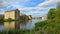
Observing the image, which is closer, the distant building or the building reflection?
the building reflection

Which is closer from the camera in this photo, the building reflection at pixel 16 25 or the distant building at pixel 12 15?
the building reflection at pixel 16 25

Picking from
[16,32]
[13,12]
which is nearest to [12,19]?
[13,12]

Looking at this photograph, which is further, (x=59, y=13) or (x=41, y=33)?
(x=59, y=13)

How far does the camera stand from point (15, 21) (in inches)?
455

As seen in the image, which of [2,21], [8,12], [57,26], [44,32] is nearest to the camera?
[44,32]

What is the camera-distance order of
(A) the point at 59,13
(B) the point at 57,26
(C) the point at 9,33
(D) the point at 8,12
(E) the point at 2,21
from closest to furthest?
(B) the point at 57,26 → (A) the point at 59,13 → (C) the point at 9,33 → (E) the point at 2,21 → (D) the point at 8,12

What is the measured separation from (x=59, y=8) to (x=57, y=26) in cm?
123

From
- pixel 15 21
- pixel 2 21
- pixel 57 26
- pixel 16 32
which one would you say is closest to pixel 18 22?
pixel 15 21

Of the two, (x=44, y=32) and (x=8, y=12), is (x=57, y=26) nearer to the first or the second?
(x=44, y=32)

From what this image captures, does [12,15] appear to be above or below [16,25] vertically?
above

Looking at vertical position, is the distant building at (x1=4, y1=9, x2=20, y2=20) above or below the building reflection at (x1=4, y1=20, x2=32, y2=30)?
above

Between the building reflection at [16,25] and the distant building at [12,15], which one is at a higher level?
the distant building at [12,15]

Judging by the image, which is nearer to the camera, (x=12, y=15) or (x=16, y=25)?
(x=16, y=25)

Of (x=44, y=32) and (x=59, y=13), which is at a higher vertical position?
(x=59, y=13)
